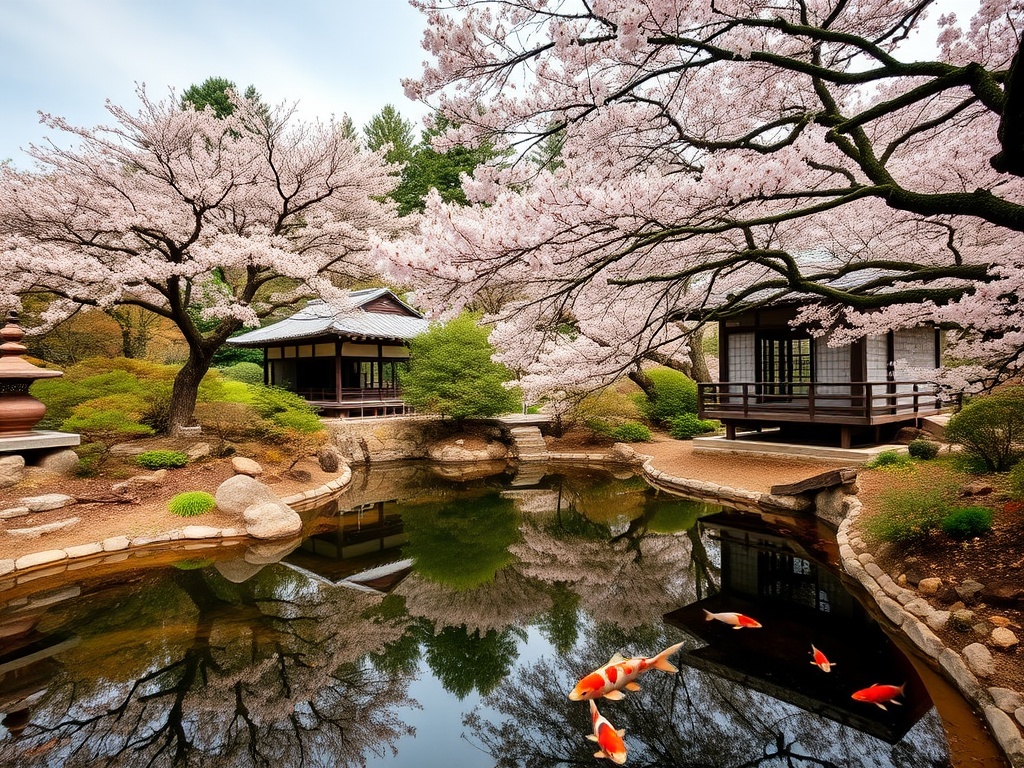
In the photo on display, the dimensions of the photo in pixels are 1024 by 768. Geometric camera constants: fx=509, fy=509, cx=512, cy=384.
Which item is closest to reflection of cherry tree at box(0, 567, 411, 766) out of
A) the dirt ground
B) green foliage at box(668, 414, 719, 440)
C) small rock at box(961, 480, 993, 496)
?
the dirt ground

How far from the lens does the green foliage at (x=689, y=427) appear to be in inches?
626

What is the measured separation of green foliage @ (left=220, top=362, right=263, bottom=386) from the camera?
2298 centimetres

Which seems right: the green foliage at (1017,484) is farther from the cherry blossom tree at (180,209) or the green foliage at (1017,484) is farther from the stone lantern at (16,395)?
the stone lantern at (16,395)

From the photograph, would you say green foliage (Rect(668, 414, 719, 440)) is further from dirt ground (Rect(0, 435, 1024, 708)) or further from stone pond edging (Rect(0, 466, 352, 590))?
stone pond edging (Rect(0, 466, 352, 590))

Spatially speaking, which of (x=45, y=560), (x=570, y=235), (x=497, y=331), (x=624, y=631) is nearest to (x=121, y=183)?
(x=45, y=560)

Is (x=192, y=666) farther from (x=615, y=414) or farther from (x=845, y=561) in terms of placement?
(x=615, y=414)

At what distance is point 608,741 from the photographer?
3.28m

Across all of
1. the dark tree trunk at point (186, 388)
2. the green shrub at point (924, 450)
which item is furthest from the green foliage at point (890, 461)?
Answer: the dark tree trunk at point (186, 388)

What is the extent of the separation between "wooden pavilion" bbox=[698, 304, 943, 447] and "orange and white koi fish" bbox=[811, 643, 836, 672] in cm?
746

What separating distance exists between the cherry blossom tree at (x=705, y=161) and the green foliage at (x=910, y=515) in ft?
4.68

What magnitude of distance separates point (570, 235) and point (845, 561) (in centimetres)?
514

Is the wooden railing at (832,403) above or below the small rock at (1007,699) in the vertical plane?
above

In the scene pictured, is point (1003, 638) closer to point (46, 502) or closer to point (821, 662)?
point (821, 662)

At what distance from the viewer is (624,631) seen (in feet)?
16.2
